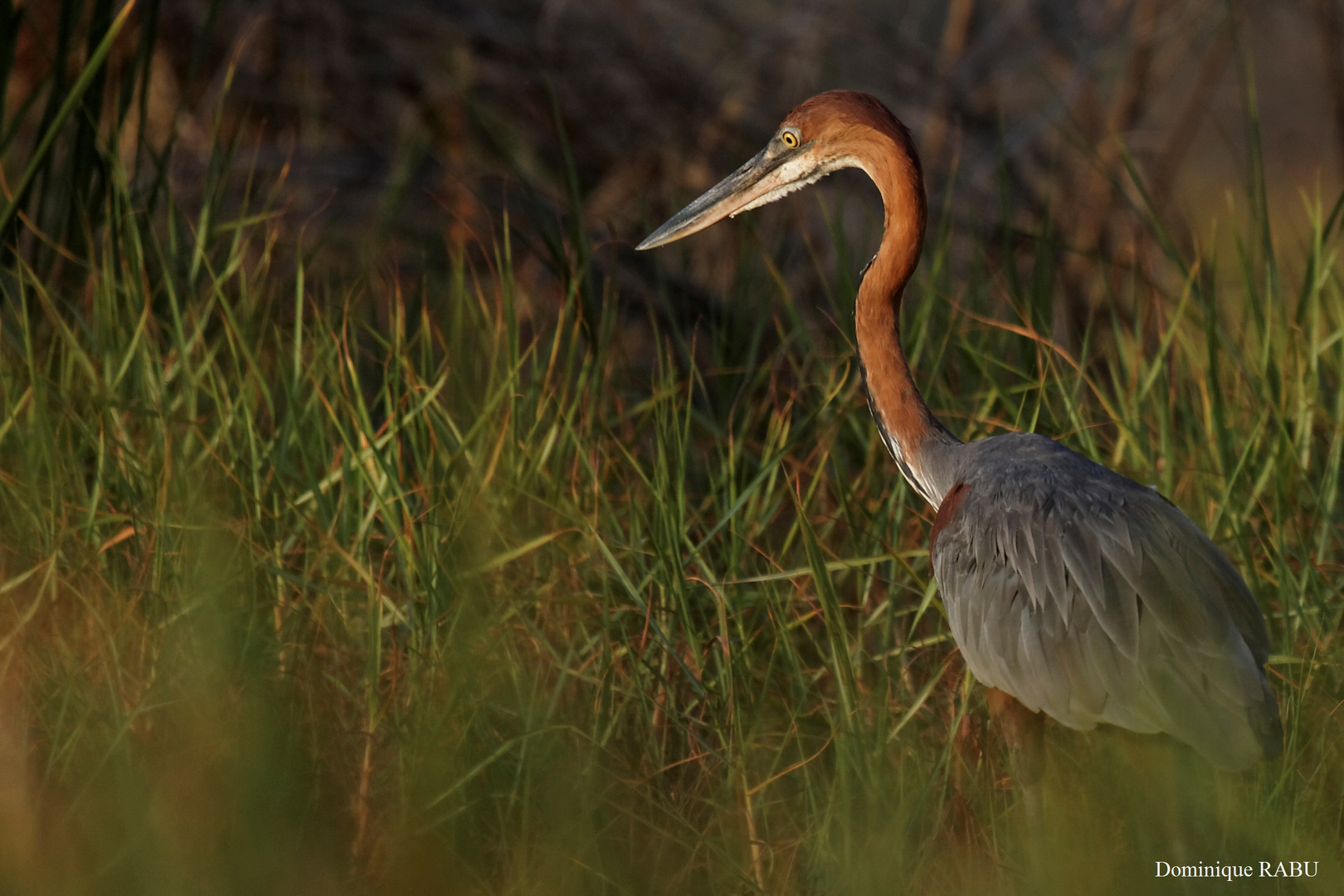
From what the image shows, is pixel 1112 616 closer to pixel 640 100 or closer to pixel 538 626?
pixel 538 626

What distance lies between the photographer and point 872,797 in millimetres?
2287

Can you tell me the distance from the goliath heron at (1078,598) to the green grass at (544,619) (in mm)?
113

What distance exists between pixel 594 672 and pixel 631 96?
10.5 ft

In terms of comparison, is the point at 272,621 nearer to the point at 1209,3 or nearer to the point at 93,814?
the point at 93,814

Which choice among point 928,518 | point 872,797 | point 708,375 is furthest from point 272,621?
point 708,375

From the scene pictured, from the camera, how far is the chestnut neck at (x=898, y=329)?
2.93 metres

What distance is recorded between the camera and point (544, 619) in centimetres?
306

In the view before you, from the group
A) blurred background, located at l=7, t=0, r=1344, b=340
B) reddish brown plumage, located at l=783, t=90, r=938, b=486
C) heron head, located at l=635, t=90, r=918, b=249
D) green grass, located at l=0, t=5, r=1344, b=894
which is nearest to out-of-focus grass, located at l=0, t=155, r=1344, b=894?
green grass, located at l=0, t=5, r=1344, b=894

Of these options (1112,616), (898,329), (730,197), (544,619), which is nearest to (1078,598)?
(1112,616)

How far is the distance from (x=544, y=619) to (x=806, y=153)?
121cm

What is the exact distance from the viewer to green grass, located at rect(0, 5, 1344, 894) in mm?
2223

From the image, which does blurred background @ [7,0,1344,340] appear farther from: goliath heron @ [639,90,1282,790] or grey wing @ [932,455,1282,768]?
grey wing @ [932,455,1282,768]

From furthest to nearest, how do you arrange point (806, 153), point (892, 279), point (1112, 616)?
point (806, 153)
point (892, 279)
point (1112, 616)

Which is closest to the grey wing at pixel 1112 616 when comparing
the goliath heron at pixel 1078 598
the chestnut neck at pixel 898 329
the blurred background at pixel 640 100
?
the goliath heron at pixel 1078 598
